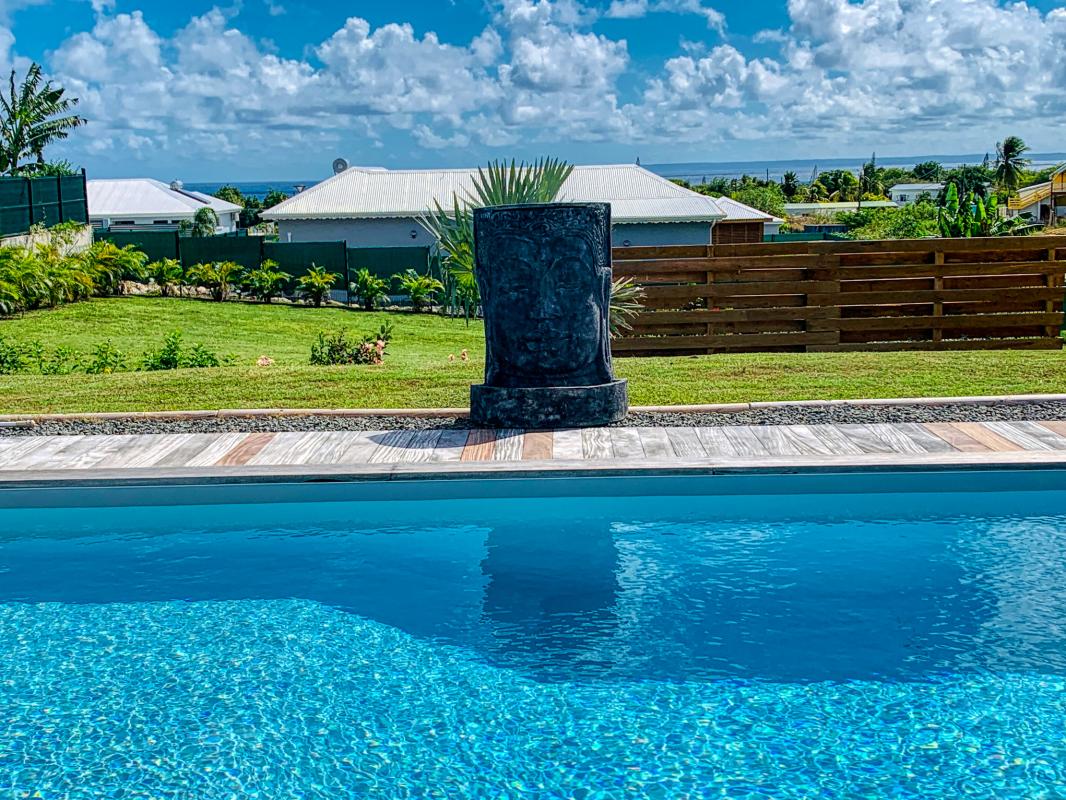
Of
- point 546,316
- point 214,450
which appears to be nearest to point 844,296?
point 546,316

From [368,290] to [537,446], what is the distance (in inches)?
796

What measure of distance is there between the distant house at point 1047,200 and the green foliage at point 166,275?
62.5 m

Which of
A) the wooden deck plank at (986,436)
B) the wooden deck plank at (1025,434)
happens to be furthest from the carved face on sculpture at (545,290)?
the wooden deck plank at (1025,434)

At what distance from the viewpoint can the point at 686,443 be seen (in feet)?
26.7

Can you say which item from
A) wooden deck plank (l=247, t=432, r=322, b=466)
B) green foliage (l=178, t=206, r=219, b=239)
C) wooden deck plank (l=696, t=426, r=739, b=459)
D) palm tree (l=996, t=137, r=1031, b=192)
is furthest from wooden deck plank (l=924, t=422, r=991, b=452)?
palm tree (l=996, t=137, r=1031, b=192)

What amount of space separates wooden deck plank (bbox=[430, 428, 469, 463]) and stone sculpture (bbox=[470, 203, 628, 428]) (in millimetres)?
292

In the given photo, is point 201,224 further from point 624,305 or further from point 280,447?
point 280,447

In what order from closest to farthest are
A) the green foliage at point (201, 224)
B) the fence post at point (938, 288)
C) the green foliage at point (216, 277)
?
the fence post at point (938, 288)
the green foliage at point (216, 277)
the green foliage at point (201, 224)

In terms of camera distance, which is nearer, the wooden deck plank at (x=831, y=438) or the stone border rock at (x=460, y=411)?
the wooden deck plank at (x=831, y=438)

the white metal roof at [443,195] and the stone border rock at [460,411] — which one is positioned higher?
the white metal roof at [443,195]

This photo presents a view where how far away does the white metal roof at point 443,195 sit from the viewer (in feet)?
113

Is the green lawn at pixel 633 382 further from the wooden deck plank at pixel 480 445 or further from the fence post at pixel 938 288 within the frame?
the wooden deck plank at pixel 480 445

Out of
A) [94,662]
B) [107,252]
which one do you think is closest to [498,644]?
[94,662]

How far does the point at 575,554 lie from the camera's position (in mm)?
6883
